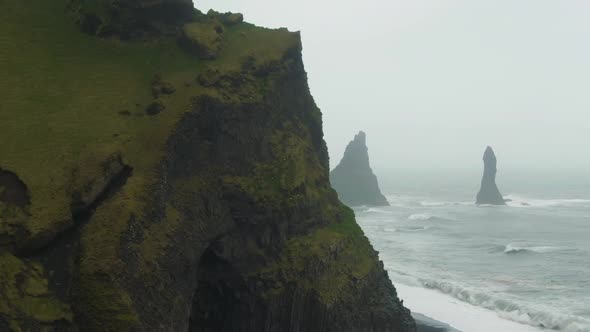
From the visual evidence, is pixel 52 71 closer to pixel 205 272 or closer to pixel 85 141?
pixel 85 141

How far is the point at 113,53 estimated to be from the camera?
24438mm

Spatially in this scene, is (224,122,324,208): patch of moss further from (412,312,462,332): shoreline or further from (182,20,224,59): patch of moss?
(412,312,462,332): shoreline

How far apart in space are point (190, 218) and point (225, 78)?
7218mm

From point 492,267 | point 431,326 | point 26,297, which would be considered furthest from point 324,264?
Answer: point 492,267

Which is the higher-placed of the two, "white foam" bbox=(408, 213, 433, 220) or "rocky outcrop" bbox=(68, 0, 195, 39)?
"rocky outcrop" bbox=(68, 0, 195, 39)

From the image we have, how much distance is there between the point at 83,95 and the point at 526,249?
58.3 m

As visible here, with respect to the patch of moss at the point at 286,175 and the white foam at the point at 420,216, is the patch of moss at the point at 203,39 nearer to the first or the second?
the patch of moss at the point at 286,175

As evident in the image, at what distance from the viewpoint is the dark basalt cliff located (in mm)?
15953

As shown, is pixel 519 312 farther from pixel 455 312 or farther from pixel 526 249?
pixel 526 249

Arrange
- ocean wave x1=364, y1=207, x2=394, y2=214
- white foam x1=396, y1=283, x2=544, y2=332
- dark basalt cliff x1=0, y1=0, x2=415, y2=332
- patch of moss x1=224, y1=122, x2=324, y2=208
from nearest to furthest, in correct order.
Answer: dark basalt cliff x1=0, y1=0, x2=415, y2=332, patch of moss x1=224, y1=122, x2=324, y2=208, white foam x1=396, y1=283, x2=544, y2=332, ocean wave x1=364, y1=207, x2=394, y2=214

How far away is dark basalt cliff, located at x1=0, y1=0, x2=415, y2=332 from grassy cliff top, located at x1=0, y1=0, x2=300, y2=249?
68 millimetres

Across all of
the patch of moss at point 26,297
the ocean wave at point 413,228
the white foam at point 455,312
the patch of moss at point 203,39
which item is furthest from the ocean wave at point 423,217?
the patch of moss at point 26,297

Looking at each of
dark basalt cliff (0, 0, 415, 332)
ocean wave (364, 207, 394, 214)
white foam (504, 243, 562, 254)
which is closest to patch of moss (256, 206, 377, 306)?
dark basalt cliff (0, 0, 415, 332)

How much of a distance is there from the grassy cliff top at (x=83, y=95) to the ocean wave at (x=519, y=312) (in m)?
26.3
